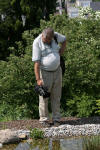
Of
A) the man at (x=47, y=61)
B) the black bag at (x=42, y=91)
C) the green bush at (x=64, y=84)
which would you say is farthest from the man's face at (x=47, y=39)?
the green bush at (x=64, y=84)

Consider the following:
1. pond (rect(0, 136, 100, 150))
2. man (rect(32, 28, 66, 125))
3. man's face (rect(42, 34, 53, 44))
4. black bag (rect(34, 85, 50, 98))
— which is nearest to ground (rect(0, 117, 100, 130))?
man (rect(32, 28, 66, 125))

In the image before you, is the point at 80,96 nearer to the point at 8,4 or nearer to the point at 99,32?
the point at 99,32

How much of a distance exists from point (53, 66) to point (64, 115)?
2094 millimetres

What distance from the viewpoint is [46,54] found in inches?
281

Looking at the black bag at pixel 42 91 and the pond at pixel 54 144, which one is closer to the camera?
the pond at pixel 54 144

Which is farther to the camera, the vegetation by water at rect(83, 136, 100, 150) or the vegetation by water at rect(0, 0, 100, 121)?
the vegetation by water at rect(0, 0, 100, 121)

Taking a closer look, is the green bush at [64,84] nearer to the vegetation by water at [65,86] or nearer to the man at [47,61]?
the vegetation by water at [65,86]

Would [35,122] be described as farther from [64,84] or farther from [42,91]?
[64,84]

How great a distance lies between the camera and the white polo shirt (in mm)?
7090

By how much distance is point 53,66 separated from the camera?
7160mm

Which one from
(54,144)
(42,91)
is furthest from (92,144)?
(42,91)

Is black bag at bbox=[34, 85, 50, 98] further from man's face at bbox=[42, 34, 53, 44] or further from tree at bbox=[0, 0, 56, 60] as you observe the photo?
tree at bbox=[0, 0, 56, 60]

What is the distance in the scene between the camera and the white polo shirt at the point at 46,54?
7.09 m

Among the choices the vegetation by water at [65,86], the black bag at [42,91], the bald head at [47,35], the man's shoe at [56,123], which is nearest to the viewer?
the bald head at [47,35]
